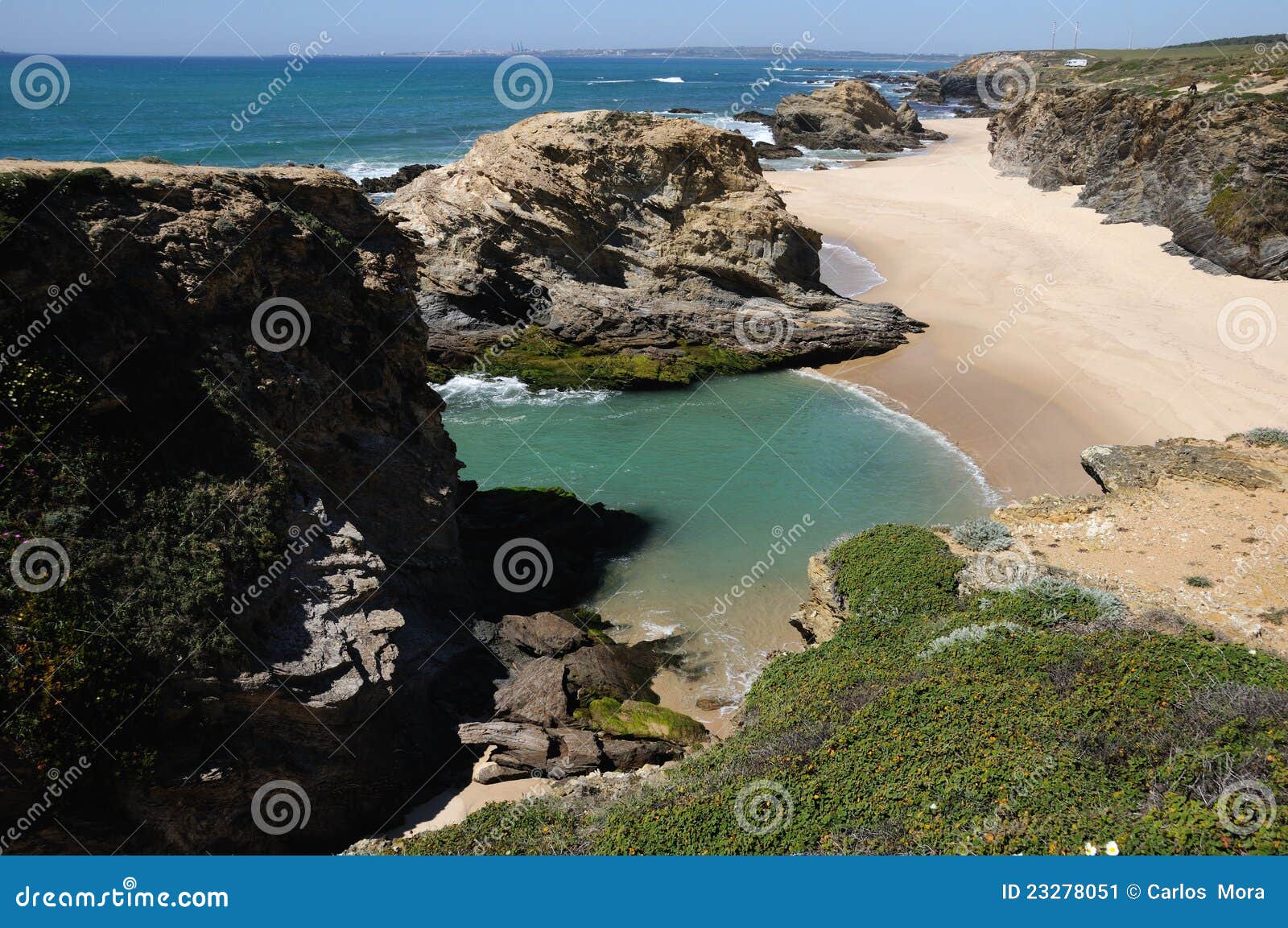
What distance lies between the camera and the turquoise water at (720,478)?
17.1m

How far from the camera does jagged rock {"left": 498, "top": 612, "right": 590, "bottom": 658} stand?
15.0 m

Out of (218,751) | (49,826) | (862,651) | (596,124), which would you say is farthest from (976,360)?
(49,826)

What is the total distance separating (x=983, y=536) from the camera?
15.0 m

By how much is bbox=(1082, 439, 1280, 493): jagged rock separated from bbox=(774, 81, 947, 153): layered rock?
213ft

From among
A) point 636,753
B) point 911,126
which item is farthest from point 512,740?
point 911,126

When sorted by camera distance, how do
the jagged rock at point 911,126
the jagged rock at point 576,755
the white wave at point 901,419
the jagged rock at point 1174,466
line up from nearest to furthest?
the jagged rock at point 576,755 < the jagged rock at point 1174,466 < the white wave at point 901,419 < the jagged rock at point 911,126

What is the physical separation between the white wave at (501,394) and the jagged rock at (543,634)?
1290cm

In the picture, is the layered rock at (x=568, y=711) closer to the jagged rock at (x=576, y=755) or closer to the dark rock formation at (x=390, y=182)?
the jagged rock at (x=576, y=755)

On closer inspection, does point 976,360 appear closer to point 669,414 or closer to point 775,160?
point 669,414

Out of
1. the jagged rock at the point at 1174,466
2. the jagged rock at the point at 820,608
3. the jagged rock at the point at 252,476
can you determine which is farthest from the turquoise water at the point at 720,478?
the jagged rock at the point at 252,476

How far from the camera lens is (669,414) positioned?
26.7 m

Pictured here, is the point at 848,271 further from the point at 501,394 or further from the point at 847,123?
the point at 847,123

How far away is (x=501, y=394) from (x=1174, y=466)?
1951cm

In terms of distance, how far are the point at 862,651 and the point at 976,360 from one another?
19.2 metres
